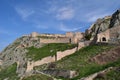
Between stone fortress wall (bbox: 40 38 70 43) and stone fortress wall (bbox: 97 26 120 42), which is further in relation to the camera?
stone fortress wall (bbox: 40 38 70 43)

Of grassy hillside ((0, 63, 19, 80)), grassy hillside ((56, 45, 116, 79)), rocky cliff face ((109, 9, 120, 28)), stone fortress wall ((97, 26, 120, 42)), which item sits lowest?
grassy hillside ((0, 63, 19, 80))

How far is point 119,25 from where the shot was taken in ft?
253

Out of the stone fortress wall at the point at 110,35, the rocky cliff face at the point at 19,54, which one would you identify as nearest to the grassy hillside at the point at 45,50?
the rocky cliff face at the point at 19,54

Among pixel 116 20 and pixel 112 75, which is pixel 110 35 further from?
pixel 112 75

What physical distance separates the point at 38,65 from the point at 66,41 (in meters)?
28.4

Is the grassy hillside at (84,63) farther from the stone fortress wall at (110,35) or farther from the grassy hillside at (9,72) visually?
the grassy hillside at (9,72)

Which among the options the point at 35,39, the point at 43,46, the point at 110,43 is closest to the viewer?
the point at 110,43

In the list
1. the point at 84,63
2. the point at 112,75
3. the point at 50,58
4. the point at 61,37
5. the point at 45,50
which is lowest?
the point at 112,75

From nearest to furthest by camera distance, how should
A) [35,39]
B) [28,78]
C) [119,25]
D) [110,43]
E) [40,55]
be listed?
[28,78] → [110,43] → [119,25] → [40,55] → [35,39]

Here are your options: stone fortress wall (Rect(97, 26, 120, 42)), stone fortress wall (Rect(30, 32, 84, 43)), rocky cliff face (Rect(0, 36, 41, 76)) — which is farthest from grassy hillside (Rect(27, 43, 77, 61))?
stone fortress wall (Rect(97, 26, 120, 42))

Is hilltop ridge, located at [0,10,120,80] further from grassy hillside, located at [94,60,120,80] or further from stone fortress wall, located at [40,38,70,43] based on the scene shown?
grassy hillside, located at [94,60,120,80]

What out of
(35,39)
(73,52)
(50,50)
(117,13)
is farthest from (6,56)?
(117,13)

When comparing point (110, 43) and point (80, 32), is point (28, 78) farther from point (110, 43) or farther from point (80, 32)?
point (80, 32)

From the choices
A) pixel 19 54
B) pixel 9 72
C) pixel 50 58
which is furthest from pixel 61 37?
pixel 50 58
